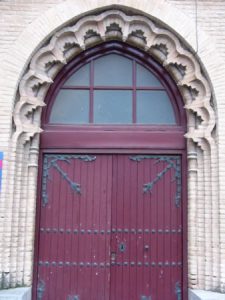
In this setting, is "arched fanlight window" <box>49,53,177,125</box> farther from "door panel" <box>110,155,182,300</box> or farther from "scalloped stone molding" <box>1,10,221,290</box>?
"door panel" <box>110,155,182,300</box>

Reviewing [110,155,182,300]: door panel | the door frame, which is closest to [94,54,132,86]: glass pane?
the door frame

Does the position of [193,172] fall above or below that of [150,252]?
above

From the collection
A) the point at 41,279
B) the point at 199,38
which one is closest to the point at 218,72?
the point at 199,38

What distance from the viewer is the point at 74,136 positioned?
17.5 ft

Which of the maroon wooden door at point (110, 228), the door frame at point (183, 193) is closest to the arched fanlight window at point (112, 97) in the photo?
the door frame at point (183, 193)

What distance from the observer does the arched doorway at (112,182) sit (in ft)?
16.8

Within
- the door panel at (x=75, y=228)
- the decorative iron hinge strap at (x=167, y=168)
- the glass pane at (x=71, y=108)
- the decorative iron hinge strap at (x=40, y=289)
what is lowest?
the decorative iron hinge strap at (x=40, y=289)

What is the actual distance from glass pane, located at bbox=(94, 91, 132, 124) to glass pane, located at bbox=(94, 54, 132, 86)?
0.15 m

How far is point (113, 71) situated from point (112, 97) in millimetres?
397

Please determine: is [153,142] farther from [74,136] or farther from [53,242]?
[53,242]

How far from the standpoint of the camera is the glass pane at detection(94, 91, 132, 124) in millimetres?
5457

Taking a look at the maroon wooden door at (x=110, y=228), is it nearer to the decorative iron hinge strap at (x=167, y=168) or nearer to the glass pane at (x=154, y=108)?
the decorative iron hinge strap at (x=167, y=168)

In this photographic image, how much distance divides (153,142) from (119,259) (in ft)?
5.49

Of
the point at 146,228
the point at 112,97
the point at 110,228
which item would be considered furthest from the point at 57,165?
the point at 146,228
